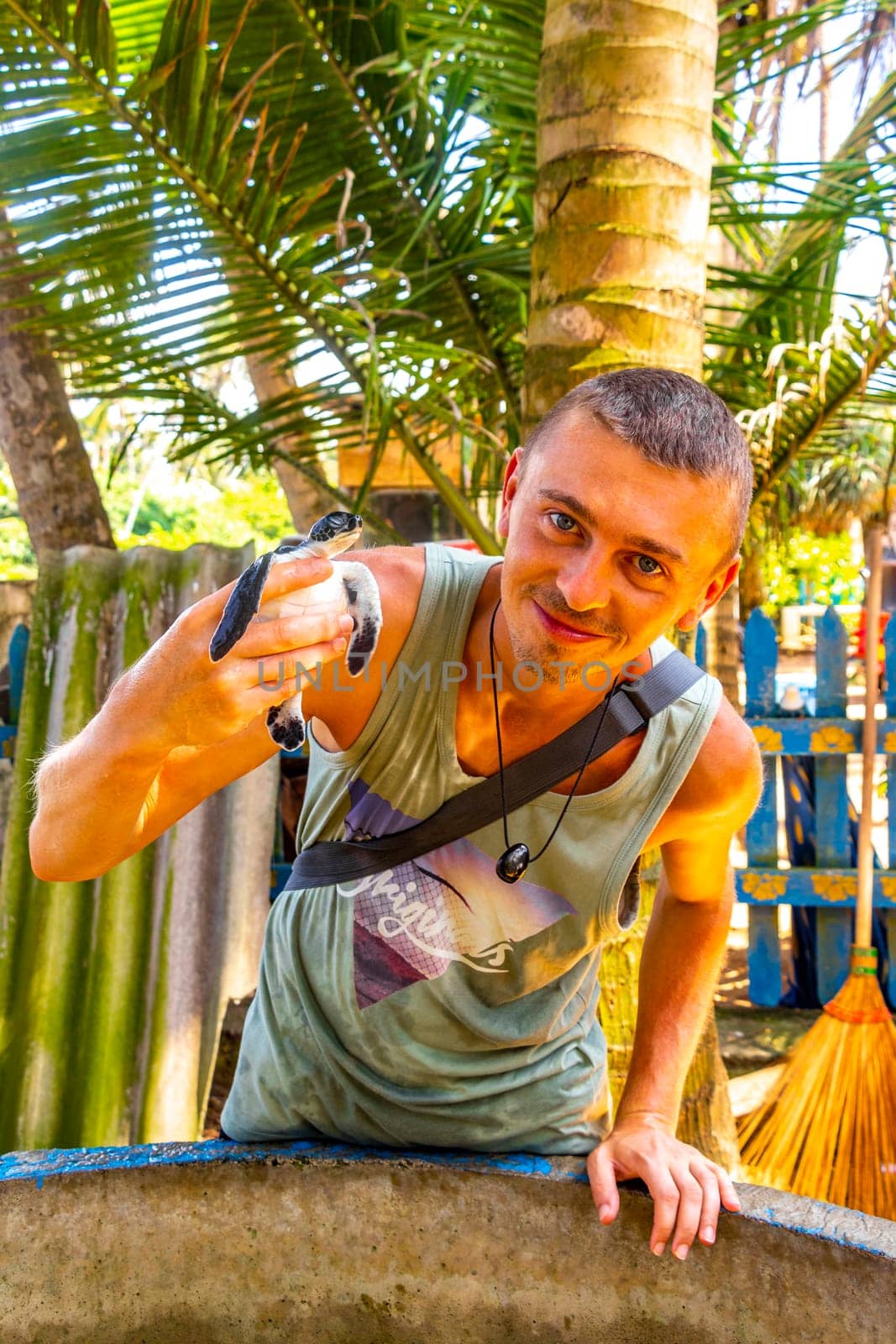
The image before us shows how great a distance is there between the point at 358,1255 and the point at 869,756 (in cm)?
268

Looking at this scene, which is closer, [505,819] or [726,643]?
[505,819]

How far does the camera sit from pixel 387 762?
4.77 feet

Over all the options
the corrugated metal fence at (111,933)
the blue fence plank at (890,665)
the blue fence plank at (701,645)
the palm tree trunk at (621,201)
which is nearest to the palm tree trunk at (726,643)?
the blue fence plank at (701,645)

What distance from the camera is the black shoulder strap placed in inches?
58.0

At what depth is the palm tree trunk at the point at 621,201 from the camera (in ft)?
7.13

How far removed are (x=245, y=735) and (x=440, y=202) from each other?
2472 mm

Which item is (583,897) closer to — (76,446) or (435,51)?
(435,51)

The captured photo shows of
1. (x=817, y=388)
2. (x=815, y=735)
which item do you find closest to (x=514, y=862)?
(x=817, y=388)

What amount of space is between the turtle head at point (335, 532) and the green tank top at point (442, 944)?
38 centimetres

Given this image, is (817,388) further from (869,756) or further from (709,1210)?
(709,1210)

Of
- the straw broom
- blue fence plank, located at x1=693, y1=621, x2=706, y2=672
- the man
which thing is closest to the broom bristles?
the straw broom

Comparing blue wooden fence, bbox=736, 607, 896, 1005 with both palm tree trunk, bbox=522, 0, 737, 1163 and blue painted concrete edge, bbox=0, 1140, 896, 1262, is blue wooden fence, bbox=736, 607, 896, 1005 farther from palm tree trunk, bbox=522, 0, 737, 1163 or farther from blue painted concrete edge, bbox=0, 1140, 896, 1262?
blue painted concrete edge, bbox=0, 1140, 896, 1262

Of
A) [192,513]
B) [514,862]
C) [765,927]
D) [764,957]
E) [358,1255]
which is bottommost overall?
[764,957]

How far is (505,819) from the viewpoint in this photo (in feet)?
4.84
